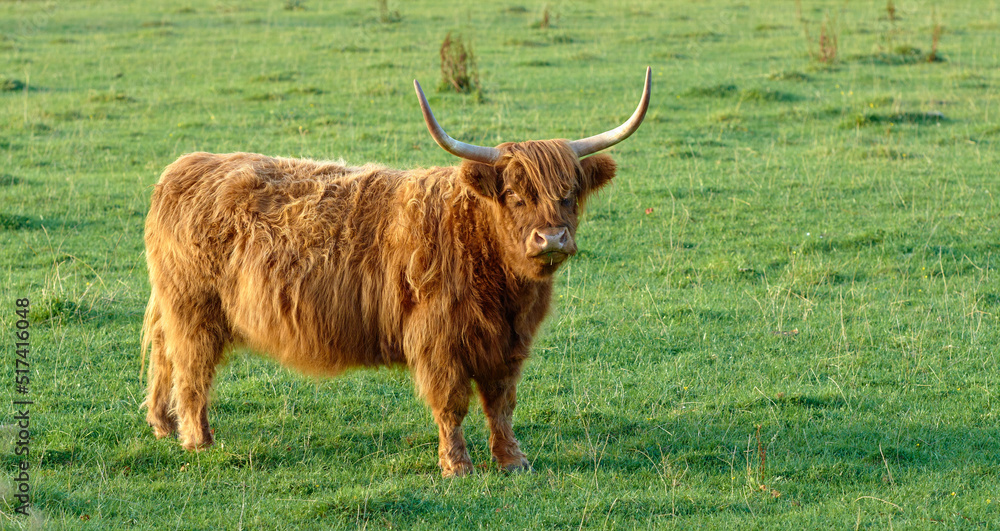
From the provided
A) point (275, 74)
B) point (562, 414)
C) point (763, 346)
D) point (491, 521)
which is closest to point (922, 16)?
point (275, 74)

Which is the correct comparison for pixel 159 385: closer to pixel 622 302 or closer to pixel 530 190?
pixel 530 190

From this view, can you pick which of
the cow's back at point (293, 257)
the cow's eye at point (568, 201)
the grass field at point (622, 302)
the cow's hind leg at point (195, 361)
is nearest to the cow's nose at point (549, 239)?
the cow's eye at point (568, 201)

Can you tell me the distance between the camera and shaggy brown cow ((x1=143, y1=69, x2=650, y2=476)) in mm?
4379

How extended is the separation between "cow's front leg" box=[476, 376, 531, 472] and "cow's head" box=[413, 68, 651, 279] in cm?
66

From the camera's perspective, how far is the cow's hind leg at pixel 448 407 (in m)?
4.48

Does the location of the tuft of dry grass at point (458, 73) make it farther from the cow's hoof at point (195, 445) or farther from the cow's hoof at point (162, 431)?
the cow's hoof at point (195, 445)

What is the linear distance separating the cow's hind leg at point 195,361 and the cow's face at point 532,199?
5.15ft

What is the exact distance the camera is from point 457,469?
454cm

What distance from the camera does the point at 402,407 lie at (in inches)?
211

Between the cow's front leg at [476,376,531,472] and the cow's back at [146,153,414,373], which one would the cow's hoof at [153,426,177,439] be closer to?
the cow's back at [146,153,414,373]

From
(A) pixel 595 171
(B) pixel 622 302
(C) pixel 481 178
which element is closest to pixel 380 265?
(C) pixel 481 178

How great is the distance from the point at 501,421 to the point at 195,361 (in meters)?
1.57

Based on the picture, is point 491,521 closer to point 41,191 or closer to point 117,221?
point 117,221

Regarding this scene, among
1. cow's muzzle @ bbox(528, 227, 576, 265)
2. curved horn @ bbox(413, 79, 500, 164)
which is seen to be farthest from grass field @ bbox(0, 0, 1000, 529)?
curved horn @ bbox(413, 79, 500, 164)
